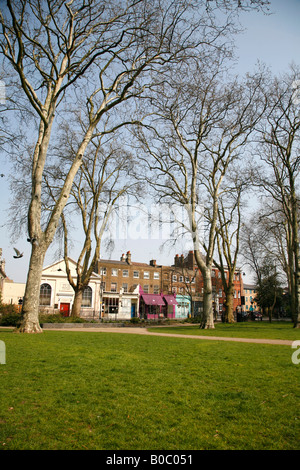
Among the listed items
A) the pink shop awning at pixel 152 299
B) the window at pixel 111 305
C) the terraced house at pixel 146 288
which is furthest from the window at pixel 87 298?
the pink shop awning at pixel 152 299

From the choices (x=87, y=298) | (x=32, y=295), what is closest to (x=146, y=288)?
(x=87, y=298)

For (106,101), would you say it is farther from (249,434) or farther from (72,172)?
(249,434)

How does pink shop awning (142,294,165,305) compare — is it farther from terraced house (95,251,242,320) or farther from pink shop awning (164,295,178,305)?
pink shop awning (164,295,178,305)

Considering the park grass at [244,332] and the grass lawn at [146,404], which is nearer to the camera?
the grass lawn at [146,404]

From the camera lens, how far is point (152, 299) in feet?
168

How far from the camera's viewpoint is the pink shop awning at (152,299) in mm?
50197

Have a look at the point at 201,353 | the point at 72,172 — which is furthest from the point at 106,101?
the point at 201,353

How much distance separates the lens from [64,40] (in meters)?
13.7

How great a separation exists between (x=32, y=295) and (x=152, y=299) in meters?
39.4

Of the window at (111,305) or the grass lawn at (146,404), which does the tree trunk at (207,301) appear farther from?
the window at (111,305)

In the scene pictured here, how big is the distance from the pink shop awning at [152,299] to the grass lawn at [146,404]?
143ft

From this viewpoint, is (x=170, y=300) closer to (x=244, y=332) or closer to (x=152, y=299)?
(x=152, y=299)

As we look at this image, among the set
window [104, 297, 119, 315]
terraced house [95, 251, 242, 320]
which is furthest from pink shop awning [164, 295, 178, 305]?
window [104, 297, 119, 315]
